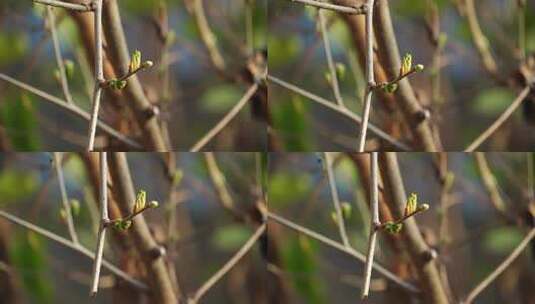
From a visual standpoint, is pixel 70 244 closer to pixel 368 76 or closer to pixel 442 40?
pixel 368 76

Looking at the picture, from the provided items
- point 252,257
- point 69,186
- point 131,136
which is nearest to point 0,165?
point 69,186

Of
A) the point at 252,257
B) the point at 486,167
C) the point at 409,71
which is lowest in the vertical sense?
the point at 252,257

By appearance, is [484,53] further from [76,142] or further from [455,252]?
[76,142]

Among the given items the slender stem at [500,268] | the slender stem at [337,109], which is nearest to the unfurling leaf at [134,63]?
the slender stem at [337,109]

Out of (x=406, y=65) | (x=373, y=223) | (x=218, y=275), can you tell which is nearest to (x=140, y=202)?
(x=218, y=275)

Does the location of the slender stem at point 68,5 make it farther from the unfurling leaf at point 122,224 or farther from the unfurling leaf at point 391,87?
the unfurling leaf at point 391,87
